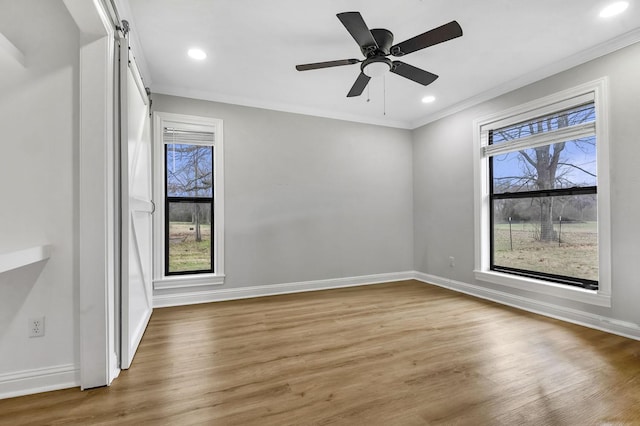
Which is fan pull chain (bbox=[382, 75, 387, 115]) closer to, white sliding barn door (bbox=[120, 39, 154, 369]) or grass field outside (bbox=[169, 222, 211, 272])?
white sliding barn door (bbox=[120, 39, 154, 369])

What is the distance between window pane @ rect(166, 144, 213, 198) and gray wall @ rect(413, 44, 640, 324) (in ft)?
11.0

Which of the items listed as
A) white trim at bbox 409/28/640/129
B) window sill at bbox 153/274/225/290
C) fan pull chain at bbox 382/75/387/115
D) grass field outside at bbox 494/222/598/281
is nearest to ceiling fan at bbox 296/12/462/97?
fan pull chain at bbox 382/75/387/115

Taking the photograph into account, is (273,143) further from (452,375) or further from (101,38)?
(452,375)

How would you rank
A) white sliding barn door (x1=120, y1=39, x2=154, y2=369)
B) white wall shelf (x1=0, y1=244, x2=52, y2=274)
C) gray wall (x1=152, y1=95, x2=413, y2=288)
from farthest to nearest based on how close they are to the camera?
gray wall (x1=152, y1=95, x2=413, y2=288)
white sliding barn door (x1=120, y1=39, x2=154, y2=369)
white wall shelf (x1=0, y1=244, x2=52, y2=274)

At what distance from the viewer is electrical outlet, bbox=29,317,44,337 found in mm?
1751

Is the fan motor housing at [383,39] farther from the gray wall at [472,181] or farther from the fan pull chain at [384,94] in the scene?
the gray wall at [472,181]

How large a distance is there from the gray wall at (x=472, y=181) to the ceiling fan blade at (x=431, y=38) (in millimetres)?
1971

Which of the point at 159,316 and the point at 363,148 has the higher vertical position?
the point at 363,148

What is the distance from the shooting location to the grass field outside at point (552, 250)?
3.00 m

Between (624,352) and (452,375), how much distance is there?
1534mm

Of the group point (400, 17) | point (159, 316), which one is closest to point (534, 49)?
point (400, 17)

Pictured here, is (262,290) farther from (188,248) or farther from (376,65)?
(376,65)

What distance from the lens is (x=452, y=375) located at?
1.98 meters

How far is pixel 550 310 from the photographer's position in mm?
3158
